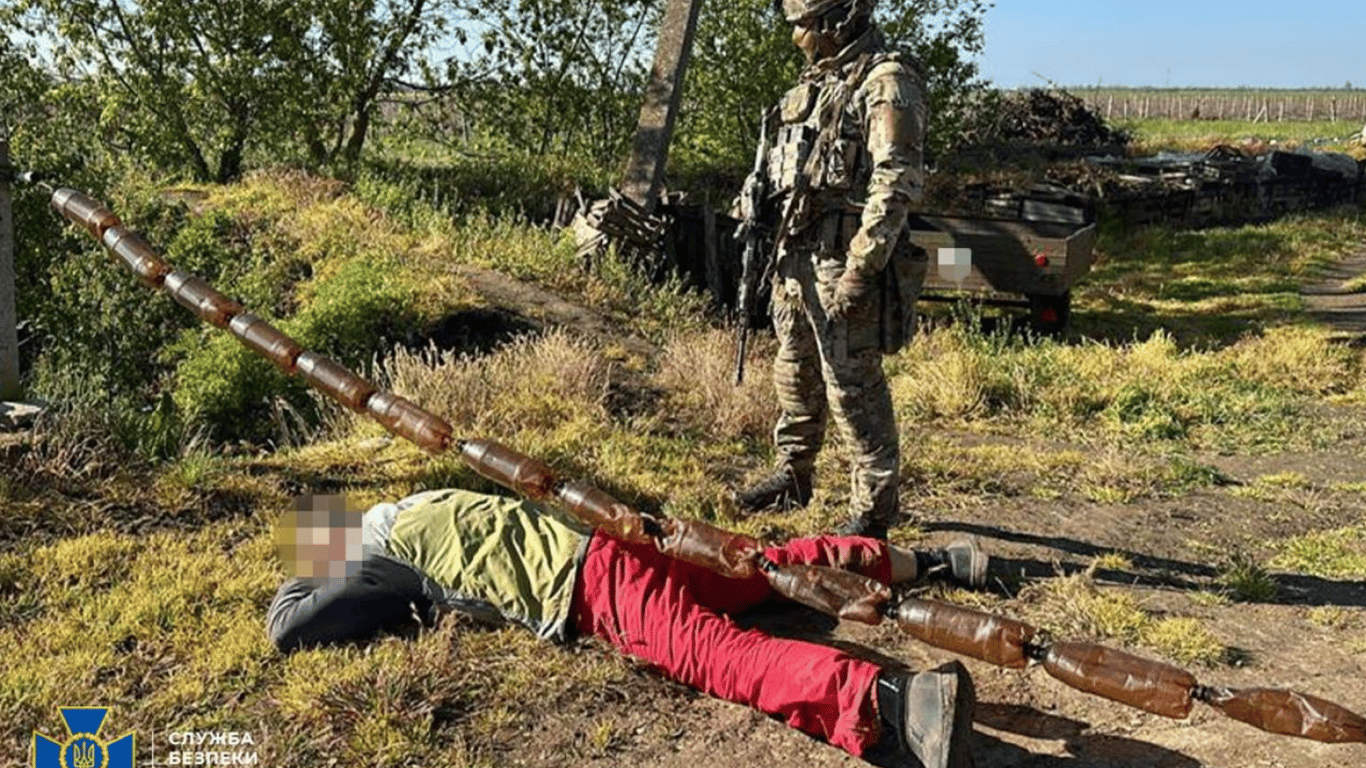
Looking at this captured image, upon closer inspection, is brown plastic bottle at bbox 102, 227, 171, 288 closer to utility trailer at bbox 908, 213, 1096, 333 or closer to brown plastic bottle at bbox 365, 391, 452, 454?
brown plastic bottle at bbox 365, 391, 452, 454

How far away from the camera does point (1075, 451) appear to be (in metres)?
6.83

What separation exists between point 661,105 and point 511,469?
780 centimetres

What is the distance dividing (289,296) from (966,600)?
24.6 feet

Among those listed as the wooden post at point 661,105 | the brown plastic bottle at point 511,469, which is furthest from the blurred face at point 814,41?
the wooden post at point 661,105

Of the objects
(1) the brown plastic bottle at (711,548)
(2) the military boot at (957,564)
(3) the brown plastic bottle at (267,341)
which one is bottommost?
(2) the military boot at (957,564)

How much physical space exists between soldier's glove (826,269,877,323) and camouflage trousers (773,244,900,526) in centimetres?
3

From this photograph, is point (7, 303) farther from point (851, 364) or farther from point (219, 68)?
point (219, 68)

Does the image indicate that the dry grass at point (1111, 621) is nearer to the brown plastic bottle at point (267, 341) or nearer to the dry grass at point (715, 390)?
the dry grass at point (715, 390)

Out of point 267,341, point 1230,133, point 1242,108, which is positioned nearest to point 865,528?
point 267,341

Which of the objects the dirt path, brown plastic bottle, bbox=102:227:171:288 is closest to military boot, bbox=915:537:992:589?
brown plastic bottle, bbox=102:227:171:288

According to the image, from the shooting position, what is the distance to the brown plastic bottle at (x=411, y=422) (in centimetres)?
443

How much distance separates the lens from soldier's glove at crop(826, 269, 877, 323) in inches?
180

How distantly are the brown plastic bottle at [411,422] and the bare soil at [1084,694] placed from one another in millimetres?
974

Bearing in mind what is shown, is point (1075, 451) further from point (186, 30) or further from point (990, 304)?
point (186, 30)
